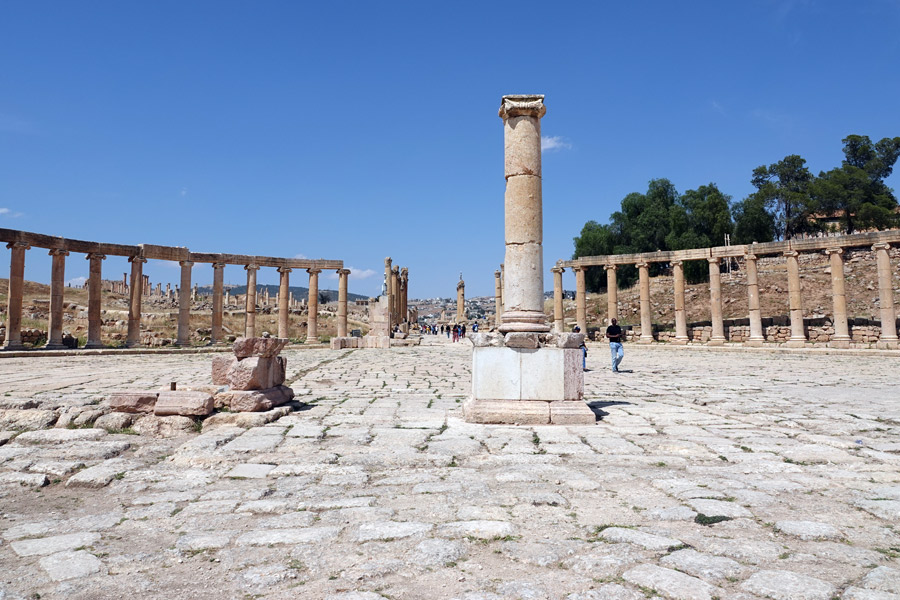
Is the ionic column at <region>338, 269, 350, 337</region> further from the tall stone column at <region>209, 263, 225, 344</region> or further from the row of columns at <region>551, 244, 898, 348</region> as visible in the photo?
the row of columns at <region>551, 244, 898, 348</region>

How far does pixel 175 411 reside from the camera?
728 cm

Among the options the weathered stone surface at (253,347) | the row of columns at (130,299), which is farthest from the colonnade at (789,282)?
the weathered stone surface at (253,347)

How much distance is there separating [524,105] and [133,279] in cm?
2409

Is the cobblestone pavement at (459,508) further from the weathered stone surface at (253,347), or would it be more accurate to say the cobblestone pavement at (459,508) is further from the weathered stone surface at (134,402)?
the weathered stone surface at (253,347)

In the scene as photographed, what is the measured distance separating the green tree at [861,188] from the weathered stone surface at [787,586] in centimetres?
5641

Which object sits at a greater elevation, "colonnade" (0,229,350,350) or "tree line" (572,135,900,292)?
"tree line" (572,135,900,292)

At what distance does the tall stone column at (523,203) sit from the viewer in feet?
28.6

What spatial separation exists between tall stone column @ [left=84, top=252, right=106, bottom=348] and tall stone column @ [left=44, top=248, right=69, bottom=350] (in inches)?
45.2

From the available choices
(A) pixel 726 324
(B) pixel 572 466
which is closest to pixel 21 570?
(B) pixel 572 466

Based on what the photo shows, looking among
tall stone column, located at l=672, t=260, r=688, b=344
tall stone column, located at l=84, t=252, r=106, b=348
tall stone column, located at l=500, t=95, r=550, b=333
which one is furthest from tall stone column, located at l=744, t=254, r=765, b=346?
tall stone column, located at l=84, t=252, r=106, b=348

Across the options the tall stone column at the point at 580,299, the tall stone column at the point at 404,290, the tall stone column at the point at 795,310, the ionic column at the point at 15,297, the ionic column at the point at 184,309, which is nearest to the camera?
the ionic column at the point at 15,297

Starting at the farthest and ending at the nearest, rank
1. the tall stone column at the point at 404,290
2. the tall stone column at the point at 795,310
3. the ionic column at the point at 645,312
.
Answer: the tall stone column at the point at 404,290 → the ionic column at the point at 645,312 → the tall stone column at the point at 795,310

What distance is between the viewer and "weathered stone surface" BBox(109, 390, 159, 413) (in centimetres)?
738

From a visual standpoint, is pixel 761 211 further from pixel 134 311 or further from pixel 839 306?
pixel 134 311
